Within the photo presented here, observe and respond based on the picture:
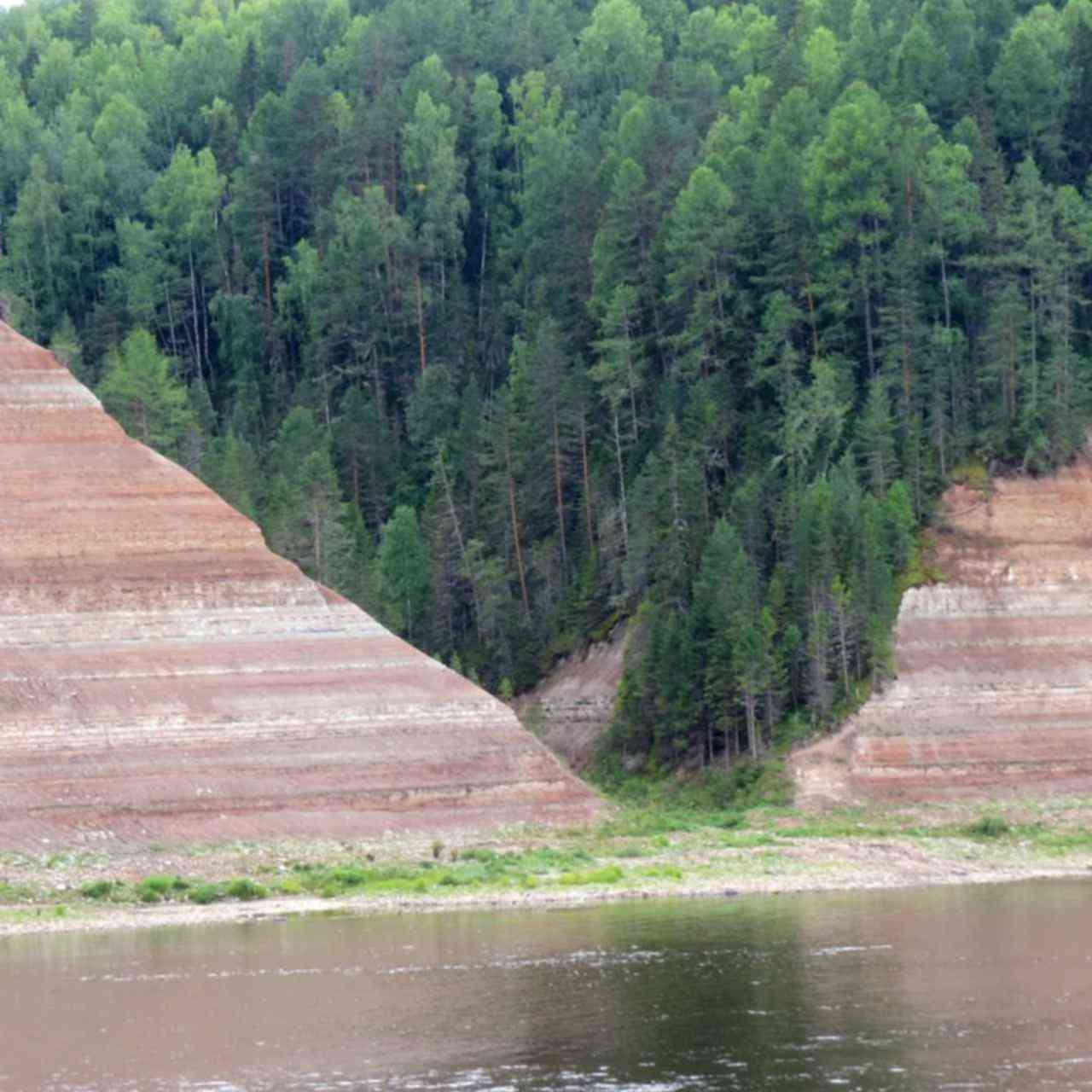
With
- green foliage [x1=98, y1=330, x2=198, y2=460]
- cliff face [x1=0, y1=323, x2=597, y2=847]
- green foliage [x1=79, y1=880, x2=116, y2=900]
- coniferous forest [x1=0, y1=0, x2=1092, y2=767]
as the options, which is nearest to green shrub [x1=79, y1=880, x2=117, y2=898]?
green foliage [x1=79, y1=880, x2=116, y2=900]

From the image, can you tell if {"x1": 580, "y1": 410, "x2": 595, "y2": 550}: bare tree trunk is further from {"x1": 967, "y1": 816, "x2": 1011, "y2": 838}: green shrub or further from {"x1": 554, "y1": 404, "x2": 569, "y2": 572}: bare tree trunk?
{"x1": 967, "y1": 816, "x2": 1011, "y2": 838}: green shrub

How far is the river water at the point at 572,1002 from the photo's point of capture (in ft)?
106

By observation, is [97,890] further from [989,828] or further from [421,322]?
[421,322]

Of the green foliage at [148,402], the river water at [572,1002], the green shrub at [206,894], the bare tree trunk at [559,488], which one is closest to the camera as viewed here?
the river water at [572,1002]

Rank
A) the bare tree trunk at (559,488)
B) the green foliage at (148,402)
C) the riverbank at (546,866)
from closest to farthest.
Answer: the riverbank at (546,866), the bare tree trunk at (559,488), the green foliage at (148,402)

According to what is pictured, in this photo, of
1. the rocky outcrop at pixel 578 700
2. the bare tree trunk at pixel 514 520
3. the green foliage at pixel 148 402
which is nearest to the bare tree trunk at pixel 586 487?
the bare tree trunk at pixel 514 520

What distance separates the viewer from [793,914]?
48531 millimetres

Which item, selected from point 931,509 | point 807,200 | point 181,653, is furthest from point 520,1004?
point 807,200

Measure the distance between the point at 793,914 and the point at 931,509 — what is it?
27036 mm

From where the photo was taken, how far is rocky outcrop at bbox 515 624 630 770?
76000mm

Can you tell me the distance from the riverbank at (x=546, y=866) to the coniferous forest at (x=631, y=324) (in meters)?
7.12

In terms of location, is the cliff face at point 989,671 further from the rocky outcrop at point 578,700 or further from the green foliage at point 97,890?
the green foliage at point 97,890

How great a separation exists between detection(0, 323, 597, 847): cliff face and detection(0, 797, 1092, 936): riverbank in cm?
132

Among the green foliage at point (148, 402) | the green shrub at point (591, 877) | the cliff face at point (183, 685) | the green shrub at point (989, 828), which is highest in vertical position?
the green foliage at point (148, 402)
